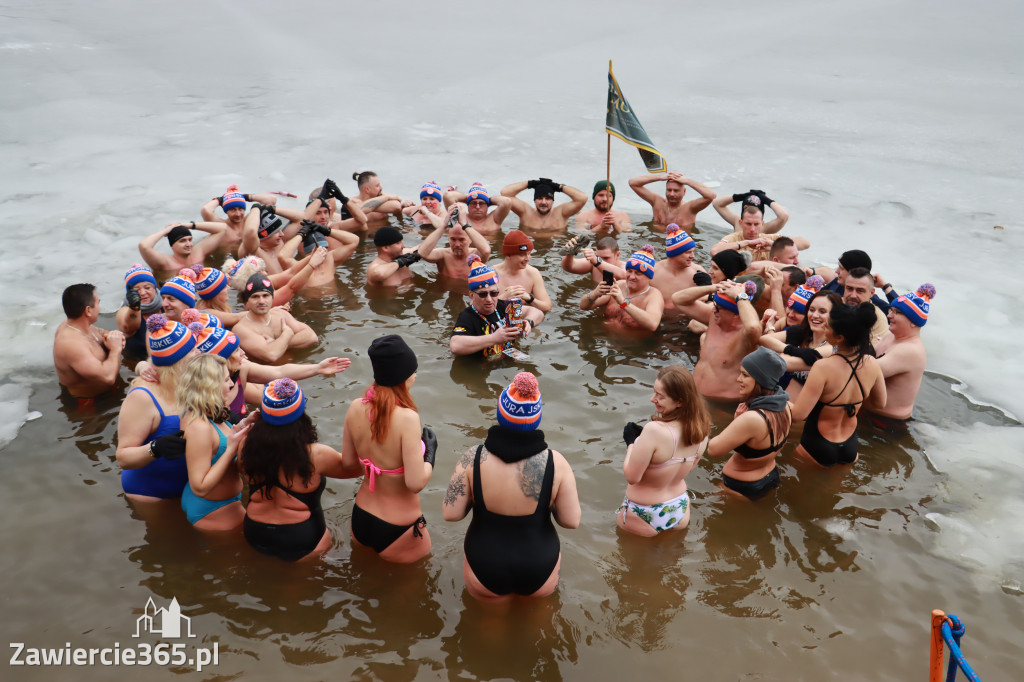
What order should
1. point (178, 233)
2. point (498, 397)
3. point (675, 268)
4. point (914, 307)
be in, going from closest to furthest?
point (914, 307)
point (498, 397)
point (675, 268)
point (178, 233)

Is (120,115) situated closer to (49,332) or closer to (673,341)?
(49,332)

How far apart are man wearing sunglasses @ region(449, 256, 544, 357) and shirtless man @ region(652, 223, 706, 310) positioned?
6.63 ft

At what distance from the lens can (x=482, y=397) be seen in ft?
24.1

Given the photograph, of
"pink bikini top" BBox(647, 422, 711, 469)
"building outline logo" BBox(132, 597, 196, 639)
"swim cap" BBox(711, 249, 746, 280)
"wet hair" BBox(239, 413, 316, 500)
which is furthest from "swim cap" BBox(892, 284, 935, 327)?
"building outline logo" BBox(132, 597, 196, 639)

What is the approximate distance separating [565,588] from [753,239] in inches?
240

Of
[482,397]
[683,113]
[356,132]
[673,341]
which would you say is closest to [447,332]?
[482,397]

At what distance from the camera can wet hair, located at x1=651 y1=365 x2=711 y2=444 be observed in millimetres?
4633

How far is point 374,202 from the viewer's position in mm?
11391

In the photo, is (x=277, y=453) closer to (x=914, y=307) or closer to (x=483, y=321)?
(x=483, y=321)

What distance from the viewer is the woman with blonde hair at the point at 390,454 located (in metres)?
4.35

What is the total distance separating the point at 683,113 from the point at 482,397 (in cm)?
1327

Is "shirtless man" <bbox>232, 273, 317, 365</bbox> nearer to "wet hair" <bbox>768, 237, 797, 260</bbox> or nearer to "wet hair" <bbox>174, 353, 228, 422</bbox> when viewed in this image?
"wet hair" <bbox>174, 353, 228, 422</bbox>

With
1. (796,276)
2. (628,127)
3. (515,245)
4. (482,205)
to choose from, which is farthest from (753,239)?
(482,205)

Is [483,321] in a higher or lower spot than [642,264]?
lower
